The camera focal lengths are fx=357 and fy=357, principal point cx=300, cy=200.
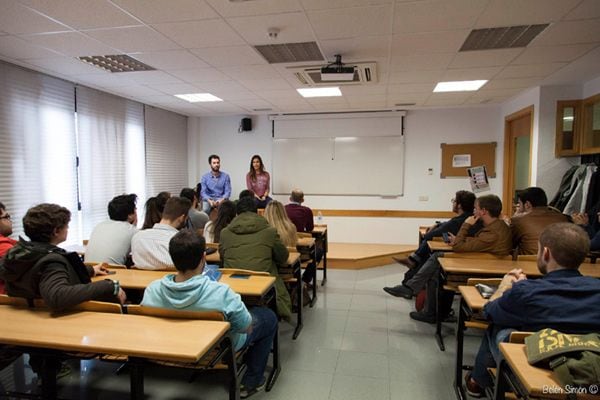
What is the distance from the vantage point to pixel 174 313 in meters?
1.76

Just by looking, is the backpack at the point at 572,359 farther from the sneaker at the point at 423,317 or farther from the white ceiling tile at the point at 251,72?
the white ceiling tile at the point at 251,72

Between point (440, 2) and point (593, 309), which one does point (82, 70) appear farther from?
point (593, 309)

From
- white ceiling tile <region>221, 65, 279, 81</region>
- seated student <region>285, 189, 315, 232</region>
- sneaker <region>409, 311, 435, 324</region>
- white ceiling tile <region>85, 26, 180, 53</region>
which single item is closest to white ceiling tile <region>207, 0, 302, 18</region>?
white ceiling tile <region>85, 26, 180, 53</region>

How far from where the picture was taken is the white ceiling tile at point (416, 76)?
4285mm

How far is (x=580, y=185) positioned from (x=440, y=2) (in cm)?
335

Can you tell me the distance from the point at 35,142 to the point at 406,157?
19.5 feet

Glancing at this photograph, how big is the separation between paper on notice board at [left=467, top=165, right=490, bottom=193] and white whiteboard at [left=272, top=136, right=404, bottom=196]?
1294 millimetres

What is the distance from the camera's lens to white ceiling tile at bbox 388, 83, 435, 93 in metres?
4.88

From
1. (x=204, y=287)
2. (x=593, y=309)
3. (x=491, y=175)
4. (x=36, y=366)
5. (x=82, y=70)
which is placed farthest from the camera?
(x=491, y=175)

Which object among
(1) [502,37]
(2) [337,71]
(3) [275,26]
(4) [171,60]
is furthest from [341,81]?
(4) [171,60]

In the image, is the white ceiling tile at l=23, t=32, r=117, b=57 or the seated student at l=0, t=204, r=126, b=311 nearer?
the seated student at l=0, t=204, r=126, b=311

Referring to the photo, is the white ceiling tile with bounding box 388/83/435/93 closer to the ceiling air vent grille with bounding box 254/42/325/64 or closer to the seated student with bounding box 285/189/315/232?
the ceiling air vent grille with bounding box 254/42/325/64

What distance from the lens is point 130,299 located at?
261 cm

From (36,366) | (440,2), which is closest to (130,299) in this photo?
(36,366)
